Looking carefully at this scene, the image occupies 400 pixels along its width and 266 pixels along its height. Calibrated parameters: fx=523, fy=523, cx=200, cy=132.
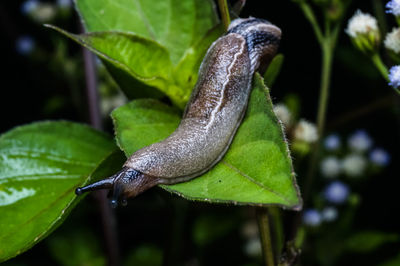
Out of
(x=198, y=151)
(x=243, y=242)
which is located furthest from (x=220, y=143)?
(x=243, y=242)

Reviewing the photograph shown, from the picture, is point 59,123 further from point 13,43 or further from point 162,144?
point 13,43

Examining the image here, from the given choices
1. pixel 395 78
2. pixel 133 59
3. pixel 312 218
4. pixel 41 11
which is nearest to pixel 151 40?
pixel 133 59

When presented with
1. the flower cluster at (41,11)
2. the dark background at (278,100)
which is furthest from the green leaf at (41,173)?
the flower cluster at (41,11)

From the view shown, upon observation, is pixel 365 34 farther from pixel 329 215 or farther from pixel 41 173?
pixel 41 173

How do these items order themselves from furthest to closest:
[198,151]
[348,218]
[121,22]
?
[348,218], [121,22], [198,151]

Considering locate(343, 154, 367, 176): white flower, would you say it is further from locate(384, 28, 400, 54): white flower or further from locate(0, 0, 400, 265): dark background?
locate(384, 28, 400, 54): white flower
